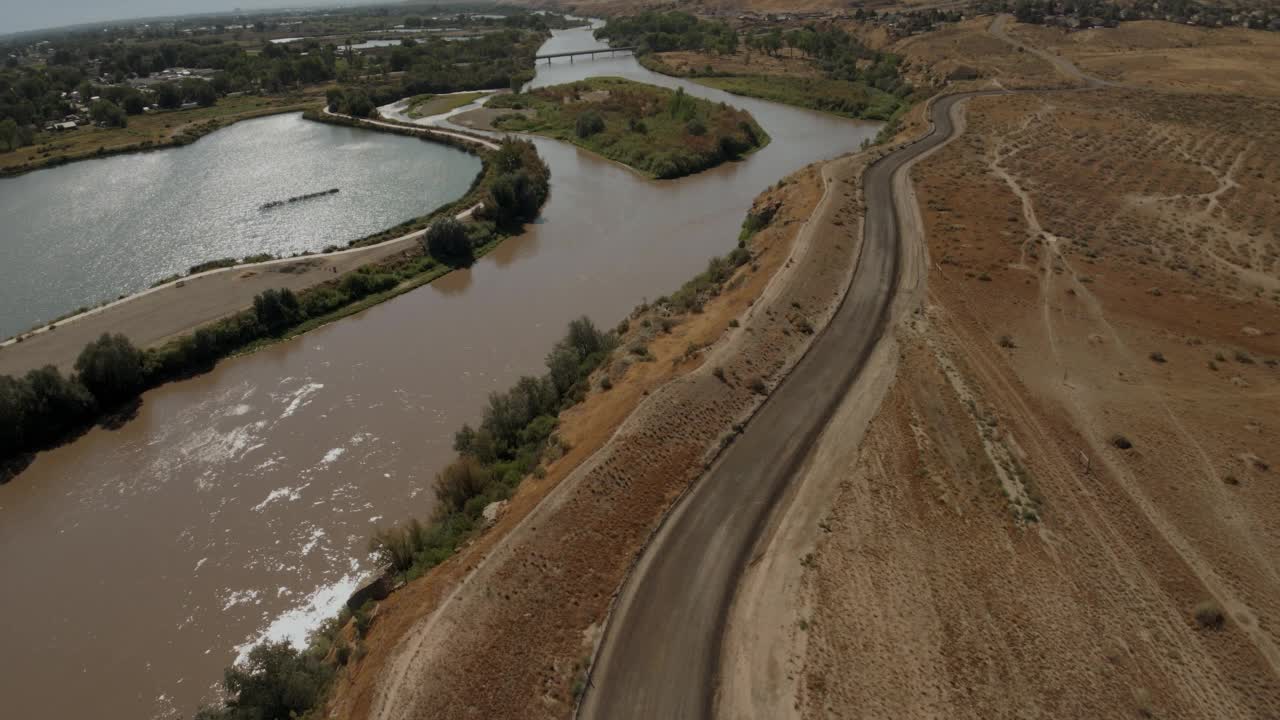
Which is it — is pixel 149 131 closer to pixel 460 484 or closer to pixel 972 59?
pixel 460 484

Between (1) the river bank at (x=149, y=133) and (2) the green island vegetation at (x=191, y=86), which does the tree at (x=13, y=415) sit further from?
(2) the green island vegetation at (x=191, y=86)

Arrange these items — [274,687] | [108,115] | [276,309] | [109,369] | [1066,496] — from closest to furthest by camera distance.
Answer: [274,687], [1066,496], [109,369], [276,309], [108,115]

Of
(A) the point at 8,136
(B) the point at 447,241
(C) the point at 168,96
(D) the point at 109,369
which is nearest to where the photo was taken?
(D) the point at 109,369

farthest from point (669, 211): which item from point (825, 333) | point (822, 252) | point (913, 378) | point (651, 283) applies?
point (913, 378)

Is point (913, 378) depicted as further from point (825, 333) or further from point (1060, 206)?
point (1060, 206)

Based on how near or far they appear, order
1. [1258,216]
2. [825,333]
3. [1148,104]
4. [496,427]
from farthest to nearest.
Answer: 1. [1148,104]
2. [1258,216]
3. [825,333]
4. [496,427]

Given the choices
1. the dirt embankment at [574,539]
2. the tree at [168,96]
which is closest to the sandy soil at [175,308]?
the dirt embankment at [574,539]

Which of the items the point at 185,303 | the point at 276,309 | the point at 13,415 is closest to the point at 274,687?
the point at 13,415
